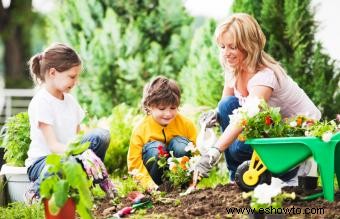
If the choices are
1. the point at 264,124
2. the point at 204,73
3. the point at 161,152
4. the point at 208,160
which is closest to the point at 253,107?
the point at 264,124

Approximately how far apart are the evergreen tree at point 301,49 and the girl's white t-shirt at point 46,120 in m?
2.37

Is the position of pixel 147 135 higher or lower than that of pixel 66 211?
higher

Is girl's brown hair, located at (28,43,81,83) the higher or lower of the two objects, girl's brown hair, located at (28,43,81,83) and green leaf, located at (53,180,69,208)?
the higher

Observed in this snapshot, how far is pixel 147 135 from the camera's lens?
4.79 m

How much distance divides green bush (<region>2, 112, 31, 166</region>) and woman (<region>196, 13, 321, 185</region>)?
1.30m

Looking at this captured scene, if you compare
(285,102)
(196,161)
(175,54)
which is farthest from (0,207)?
(175,54)

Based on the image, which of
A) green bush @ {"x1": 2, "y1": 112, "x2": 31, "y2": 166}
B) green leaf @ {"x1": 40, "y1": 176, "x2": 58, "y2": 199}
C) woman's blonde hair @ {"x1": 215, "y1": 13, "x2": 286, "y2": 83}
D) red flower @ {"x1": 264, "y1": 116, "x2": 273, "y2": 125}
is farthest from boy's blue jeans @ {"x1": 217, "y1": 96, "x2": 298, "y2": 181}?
green leaf @ {"x1": 40, "y1": 176, "x2": 58, "y2": 199}

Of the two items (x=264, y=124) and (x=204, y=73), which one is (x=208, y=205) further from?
(x=204, y=73)

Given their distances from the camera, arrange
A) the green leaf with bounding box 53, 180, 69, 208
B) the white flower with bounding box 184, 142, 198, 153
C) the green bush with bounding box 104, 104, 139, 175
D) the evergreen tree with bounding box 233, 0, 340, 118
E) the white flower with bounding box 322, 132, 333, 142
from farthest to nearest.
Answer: the green bush with bounding box 104, 104, 139, 175
the evergreen tree with bounding box 233, 0, 340, 118
the white flower with bounding box 184, 142, 198, 153
the white flower with bounding box 322, 132, 333, 142
the green leaf with bounding box 53, 180, 69, 208

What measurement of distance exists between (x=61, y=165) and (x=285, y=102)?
175 cm

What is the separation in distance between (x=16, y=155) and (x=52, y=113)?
63 centimetres

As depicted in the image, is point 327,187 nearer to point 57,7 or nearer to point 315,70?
point 315,70

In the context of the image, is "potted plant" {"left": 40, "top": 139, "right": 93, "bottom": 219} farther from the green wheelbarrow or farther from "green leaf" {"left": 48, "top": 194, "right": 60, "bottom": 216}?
the green wheelbarrow

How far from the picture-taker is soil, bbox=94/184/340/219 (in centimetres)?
363
